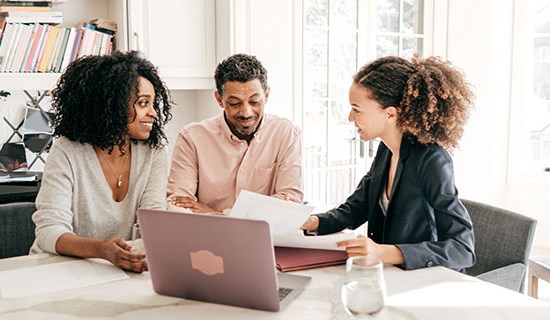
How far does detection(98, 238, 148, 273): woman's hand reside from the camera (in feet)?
4.76

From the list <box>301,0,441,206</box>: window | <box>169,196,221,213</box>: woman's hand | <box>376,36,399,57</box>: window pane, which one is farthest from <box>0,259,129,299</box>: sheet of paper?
<box>376,36,399,57</box>: window pane

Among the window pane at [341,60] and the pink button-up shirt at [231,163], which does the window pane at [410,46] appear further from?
the pink button-up shirt at [231,163]

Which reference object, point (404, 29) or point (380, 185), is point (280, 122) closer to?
point (380, 185)

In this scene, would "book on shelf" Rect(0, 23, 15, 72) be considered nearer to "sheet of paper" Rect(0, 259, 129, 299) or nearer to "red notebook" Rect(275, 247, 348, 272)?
"sheet of paper" Rect(0, 259, 129, 299)

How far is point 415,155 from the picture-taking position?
1722 millimetres

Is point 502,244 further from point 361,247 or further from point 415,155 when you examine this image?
point 361,247

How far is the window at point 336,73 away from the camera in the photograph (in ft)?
12.0

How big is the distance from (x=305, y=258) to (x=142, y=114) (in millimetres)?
767

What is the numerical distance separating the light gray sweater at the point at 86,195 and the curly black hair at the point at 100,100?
0.05 metres

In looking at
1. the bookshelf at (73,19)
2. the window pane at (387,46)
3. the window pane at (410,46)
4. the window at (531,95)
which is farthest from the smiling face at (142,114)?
the window at (531,95)

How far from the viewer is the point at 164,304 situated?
4.10 ft

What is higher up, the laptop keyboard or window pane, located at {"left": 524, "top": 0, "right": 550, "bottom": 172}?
window pane, located at {"left": 524, "top": 0, "right": 550, "bottom": 172}

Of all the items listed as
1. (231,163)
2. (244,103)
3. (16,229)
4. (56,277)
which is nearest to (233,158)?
(231,163)

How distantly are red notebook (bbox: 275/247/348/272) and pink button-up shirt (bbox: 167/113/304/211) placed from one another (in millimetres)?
790
